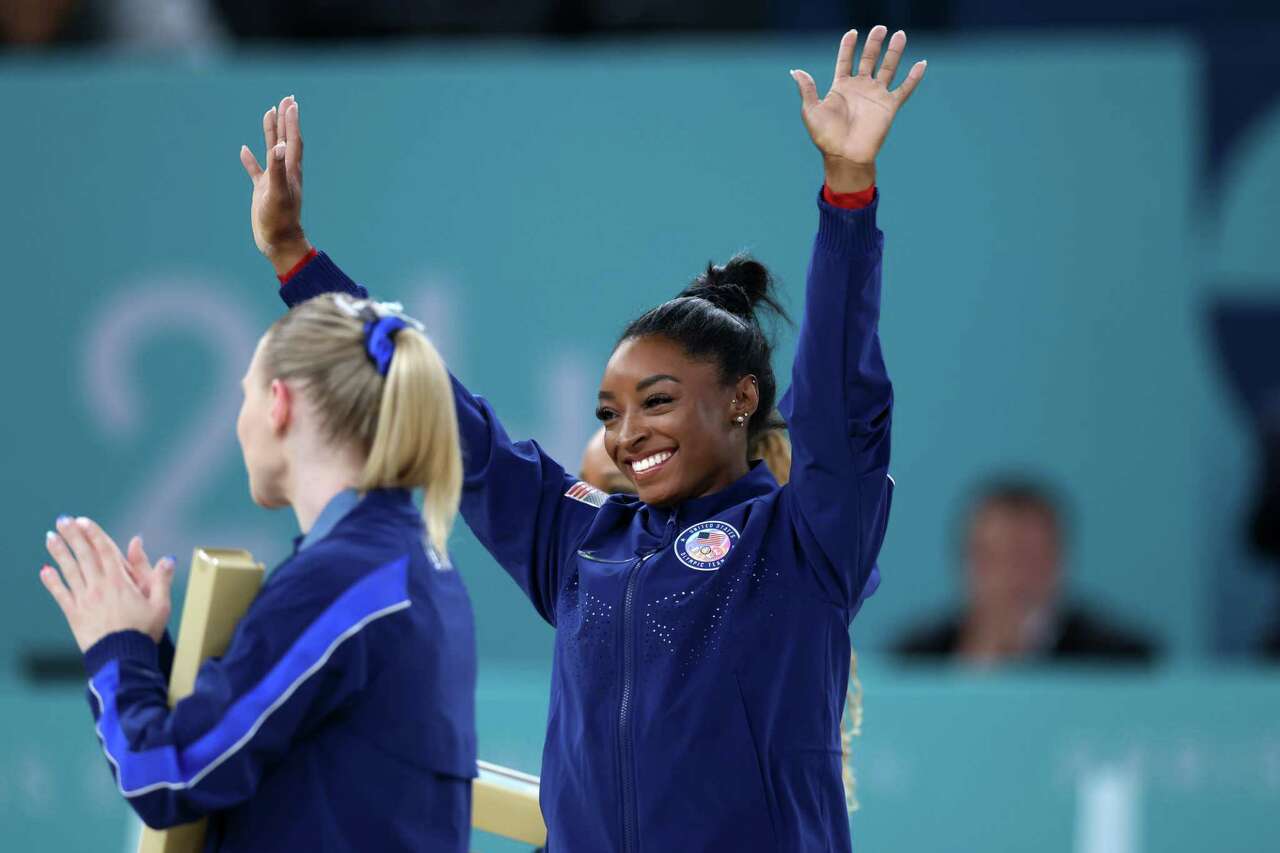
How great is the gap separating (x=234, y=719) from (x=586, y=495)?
0.89 metres

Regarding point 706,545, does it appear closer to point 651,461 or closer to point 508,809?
point 651,461

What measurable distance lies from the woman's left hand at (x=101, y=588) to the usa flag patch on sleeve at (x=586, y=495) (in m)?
0.75

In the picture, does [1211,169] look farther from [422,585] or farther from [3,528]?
[422,585]

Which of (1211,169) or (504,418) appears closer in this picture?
(504,418)

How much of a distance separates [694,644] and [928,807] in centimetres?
232

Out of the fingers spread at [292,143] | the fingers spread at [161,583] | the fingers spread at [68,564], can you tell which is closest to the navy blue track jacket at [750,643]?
the fingers spread at [161,583]

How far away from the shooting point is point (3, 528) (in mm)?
6031

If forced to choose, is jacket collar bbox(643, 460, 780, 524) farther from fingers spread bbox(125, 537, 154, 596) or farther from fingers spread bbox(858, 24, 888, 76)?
fingers spread bbox(125, 537, 154, 596)

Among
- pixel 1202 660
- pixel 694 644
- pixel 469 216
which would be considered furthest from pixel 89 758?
pixel 1202 660

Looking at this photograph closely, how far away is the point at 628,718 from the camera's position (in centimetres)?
286

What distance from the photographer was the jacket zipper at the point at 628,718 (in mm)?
2826

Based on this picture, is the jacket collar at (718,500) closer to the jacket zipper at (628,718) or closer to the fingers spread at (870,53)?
the jacket zipper at (628,718)

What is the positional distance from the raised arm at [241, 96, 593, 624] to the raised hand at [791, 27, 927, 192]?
2.41 feet

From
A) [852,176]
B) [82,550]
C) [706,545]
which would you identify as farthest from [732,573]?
[82,550]
